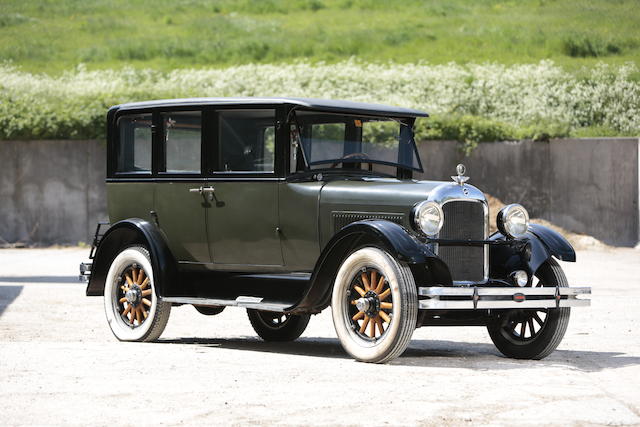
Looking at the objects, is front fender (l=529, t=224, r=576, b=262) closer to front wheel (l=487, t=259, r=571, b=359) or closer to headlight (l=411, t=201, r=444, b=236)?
front wheel (l=487, t=259, r=571, b=359)

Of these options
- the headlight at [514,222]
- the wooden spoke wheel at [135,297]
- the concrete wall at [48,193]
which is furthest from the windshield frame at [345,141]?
the concrete wall at [48,193]

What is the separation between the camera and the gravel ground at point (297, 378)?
6660mm

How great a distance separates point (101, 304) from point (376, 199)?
19.7ft

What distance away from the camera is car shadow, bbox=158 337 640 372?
8.98 m

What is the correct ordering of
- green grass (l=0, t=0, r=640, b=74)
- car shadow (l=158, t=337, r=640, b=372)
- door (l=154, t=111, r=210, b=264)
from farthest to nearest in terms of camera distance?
green grass (l=0, t=0, r=640, b=74) → door (l=154, t=111, r=210, b=264) → car shadow (l=158, t=337, r=640, b=372)

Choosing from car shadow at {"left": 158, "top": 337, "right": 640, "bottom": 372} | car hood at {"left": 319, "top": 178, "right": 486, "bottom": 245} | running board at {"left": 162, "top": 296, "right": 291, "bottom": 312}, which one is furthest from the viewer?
running board at {"left": 162, "top": 296, "right": 291, "bottom": 312}

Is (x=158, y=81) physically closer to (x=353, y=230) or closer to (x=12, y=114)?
(x=12, y=114)

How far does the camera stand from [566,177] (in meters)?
24.9

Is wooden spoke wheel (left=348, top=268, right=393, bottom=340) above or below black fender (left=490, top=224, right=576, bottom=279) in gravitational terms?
below

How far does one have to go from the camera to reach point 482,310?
30.7 feet

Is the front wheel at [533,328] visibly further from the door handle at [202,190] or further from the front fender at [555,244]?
the door handle at [202,190]

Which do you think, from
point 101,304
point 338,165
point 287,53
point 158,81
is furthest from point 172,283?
point 287,53

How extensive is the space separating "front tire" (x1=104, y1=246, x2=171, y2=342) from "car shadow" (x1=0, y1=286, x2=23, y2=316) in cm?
266

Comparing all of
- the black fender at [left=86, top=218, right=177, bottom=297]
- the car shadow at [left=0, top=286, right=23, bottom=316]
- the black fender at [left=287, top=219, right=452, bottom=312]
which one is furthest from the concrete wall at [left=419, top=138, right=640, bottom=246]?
the black fender at [left=287, top=219, right=452, bottom=312]
